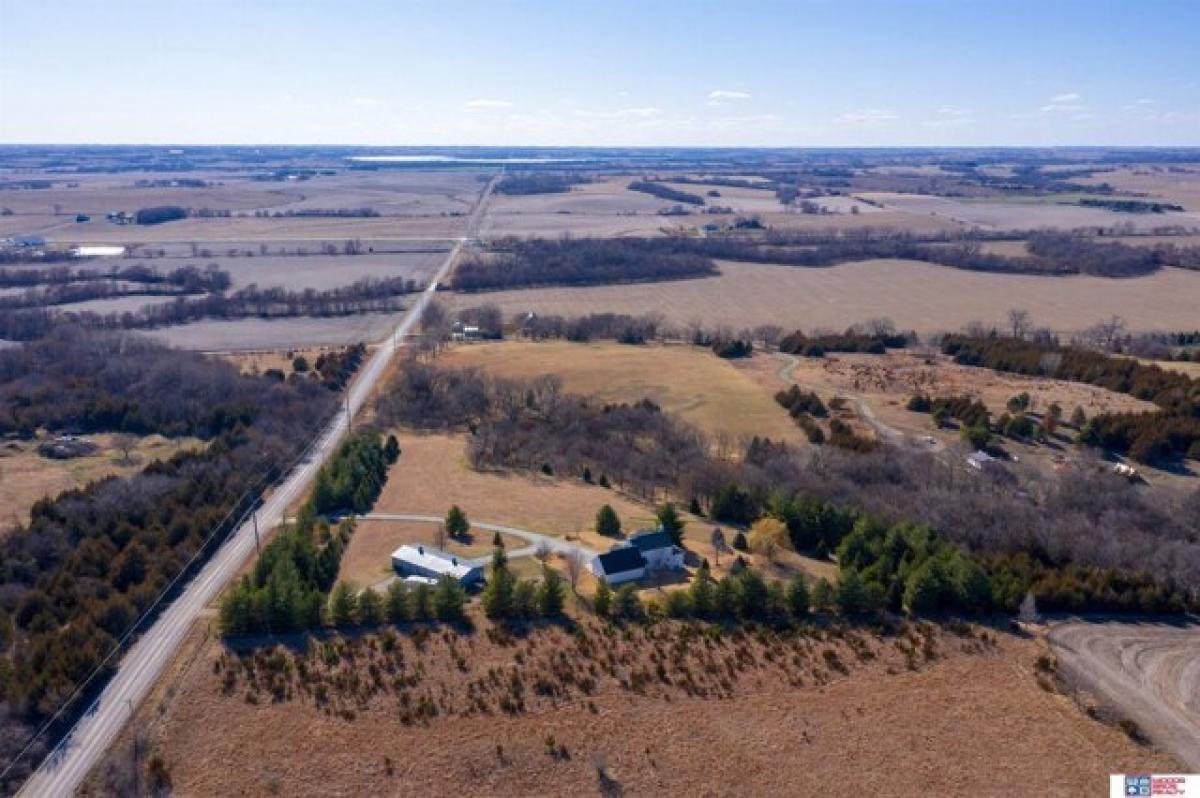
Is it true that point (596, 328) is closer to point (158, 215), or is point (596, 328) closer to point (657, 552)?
point (657, 552)

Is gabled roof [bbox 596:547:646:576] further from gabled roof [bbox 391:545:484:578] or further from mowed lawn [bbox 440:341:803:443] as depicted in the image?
mowed lawn [bbox 440:341:803:443]

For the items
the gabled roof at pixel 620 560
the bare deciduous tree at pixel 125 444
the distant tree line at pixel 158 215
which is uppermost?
the distant tree line at pixel 158 215

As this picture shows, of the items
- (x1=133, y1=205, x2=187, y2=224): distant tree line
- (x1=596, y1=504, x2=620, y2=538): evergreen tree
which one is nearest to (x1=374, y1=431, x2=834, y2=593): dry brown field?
(x1=596, y1=504, x2=620, y2=538): evergreen tree

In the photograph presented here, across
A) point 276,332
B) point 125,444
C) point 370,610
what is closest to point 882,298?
point 276,332

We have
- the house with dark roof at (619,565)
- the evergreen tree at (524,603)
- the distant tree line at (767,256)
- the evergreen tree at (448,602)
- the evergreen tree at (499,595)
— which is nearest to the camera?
the evergreen tree at (448,602)

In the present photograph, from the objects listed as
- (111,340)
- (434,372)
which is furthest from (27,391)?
(434,372)

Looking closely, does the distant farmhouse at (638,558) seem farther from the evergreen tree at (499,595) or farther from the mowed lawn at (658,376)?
the mowed lawn at (658,376)

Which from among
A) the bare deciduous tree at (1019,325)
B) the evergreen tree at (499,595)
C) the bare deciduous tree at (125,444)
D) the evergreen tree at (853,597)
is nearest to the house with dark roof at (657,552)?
the evergreen tree at (499,595)
